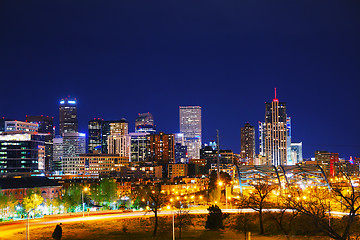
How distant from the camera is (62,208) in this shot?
298 feet

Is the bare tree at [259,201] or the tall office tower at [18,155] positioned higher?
the tall office tower at [18,155]

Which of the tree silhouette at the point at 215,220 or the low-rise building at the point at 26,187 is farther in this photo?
the low-rise building at the point at 26,187

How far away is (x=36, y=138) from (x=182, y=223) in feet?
493

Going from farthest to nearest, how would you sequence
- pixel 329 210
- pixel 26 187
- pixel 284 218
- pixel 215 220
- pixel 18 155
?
pixel 18 155 < pixel 26 187 < pixel 284 218 < pixel 215 220 < pixel 329 210

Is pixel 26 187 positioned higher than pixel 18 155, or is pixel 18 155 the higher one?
pixel 18 155

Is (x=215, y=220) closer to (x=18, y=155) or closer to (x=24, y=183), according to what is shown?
(x=24, y=183)

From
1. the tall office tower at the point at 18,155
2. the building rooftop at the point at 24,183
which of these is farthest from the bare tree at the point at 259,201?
the tall office tower at the point at 18,155

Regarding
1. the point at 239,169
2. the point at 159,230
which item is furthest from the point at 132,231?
A: the point at 239,169

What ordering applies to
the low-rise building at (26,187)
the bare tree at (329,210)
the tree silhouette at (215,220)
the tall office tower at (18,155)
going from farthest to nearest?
the tall office tower at (18,155)
the low-rise building at (26,187)
the tree silhouette at (215,220)
the bare tree at (329,210)

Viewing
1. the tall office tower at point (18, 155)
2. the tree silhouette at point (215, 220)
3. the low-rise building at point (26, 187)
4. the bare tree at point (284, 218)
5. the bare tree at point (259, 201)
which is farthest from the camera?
the tall office tower at point (18, 155)

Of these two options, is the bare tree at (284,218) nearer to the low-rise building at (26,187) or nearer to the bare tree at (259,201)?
the bare tree at (259,201)

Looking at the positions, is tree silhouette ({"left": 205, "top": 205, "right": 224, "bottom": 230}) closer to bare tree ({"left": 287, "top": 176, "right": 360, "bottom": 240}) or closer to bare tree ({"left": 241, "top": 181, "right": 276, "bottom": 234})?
bare tree ({"left": 241, "top": 181, "right": 276, "bottom": 234})

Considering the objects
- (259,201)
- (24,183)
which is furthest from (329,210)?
(24,183)

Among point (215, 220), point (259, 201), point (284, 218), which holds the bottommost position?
point (284, 218)
